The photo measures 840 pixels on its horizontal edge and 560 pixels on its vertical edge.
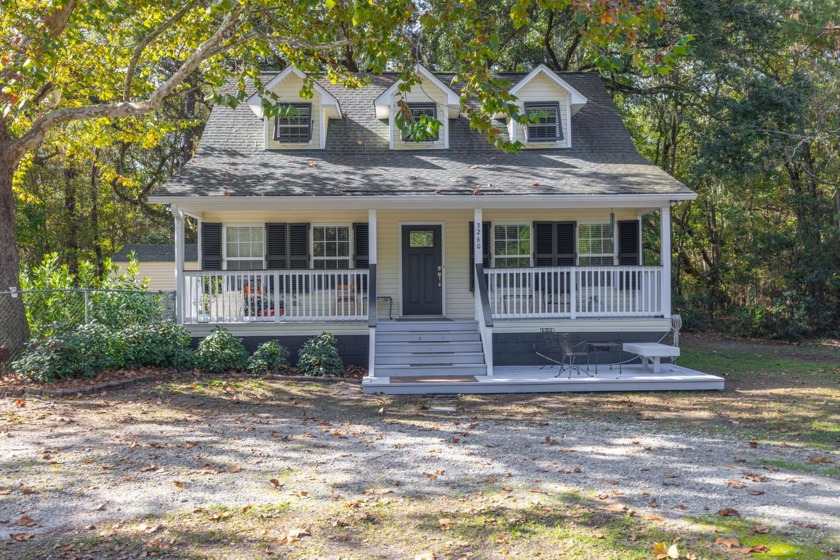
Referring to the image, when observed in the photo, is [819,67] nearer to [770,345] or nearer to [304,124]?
[770,345]

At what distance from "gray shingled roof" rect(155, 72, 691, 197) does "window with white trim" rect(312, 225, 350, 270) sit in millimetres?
→ 1355

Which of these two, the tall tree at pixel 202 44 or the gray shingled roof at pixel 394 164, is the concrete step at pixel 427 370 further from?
the tall tree at pixel 202 44

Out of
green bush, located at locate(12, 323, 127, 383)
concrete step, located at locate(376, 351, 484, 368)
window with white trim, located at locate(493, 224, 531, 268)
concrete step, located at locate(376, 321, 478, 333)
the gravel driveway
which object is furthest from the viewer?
window with white trim, located at locate(493, 224, 531, 268)

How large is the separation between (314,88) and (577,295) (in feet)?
24.6

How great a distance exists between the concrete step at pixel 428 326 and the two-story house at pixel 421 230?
36 millimetres

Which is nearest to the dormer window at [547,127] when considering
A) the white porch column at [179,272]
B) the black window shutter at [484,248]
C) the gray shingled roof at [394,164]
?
the gray shingled roof at [394,164]

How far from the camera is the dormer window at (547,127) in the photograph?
1498cm

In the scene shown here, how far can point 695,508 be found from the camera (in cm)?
491

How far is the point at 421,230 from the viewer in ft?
46.9

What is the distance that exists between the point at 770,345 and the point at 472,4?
1414 cm

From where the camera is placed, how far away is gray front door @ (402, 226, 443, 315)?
46.5 feet

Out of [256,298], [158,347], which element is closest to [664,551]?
→ [158,347]

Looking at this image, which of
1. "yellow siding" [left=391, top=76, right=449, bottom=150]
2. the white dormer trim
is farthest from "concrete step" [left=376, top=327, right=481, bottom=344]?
the white dormer trim

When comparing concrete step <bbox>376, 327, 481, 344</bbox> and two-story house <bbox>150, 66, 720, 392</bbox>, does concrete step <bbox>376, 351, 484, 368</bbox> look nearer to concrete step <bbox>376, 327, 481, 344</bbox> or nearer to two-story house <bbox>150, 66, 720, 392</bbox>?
two-story house <bbox>150, 66, 720, 392</bbox>
